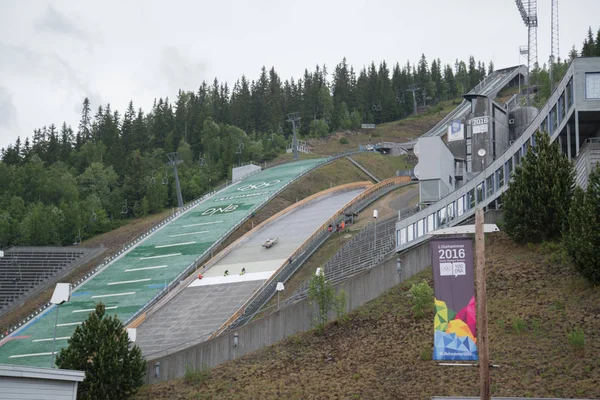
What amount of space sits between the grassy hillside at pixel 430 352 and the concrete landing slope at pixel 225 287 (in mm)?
6705

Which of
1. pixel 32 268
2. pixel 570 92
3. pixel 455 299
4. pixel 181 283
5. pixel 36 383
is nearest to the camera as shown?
pixel 455 299

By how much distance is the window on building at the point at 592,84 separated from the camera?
1642 inches

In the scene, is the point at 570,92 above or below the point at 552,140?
above

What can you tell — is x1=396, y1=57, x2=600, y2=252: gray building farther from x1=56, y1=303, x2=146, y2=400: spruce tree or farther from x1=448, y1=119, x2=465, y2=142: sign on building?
x1=56, y1=303, x2=146, y2=400: spruce tree

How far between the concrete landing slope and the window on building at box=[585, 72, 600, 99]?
21743 millimetres

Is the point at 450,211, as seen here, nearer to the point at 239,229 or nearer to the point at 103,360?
the point at 103,360

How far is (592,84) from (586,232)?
11.9 metres

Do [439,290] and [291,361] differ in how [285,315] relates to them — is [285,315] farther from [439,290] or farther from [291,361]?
[439,290]

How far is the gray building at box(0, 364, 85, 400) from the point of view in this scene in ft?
84.6

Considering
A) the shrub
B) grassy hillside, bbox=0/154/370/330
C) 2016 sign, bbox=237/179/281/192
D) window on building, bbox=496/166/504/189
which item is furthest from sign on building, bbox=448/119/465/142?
2016 sign, bbox=237/179/281/192

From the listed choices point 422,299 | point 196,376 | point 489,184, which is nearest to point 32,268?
point 196,376

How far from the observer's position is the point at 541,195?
38906 mm

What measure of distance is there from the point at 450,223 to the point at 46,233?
53234 mm

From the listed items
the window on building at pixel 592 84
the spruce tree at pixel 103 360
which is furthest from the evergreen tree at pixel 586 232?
the spruce tree at pixel 103 360
